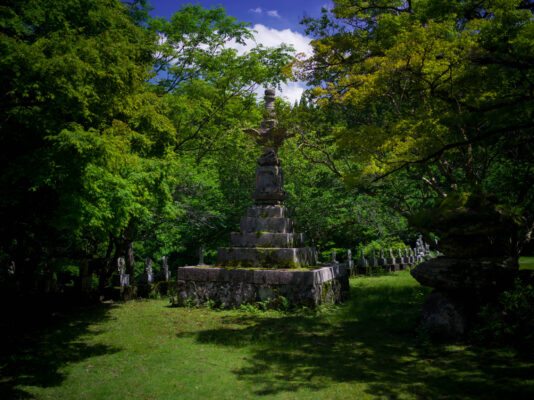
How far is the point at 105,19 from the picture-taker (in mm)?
7312

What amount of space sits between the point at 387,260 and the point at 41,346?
17932 mm

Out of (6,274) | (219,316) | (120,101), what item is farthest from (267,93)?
Answer: (6,274)

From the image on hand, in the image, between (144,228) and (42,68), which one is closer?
(42,68)

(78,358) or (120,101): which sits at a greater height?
(120,101)

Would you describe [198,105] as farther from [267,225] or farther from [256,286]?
[256,286]

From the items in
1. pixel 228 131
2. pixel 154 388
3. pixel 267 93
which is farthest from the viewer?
pixel 228 131

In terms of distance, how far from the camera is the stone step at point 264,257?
362 inches

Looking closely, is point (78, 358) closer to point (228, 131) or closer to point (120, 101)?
point (120, 101)

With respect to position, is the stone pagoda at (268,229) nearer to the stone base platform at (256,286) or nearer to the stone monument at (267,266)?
the stone monument at (267,266)

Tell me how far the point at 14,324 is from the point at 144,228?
697 centimetres

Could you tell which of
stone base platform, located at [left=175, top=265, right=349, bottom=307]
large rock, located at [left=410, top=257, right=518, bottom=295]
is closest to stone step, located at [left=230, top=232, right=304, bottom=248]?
stone base platform, located at [left=175, top=265, right=349, bottom=307]

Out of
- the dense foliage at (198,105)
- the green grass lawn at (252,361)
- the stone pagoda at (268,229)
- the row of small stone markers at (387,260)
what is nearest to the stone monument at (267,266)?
the stone pagoda at (268,229)

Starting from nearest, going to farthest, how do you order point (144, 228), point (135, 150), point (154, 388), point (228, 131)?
point (154, 388)
point (135, 150)
point (144, 228)
point (228, 131)

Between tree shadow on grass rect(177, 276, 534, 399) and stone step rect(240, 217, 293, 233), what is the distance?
269cm
